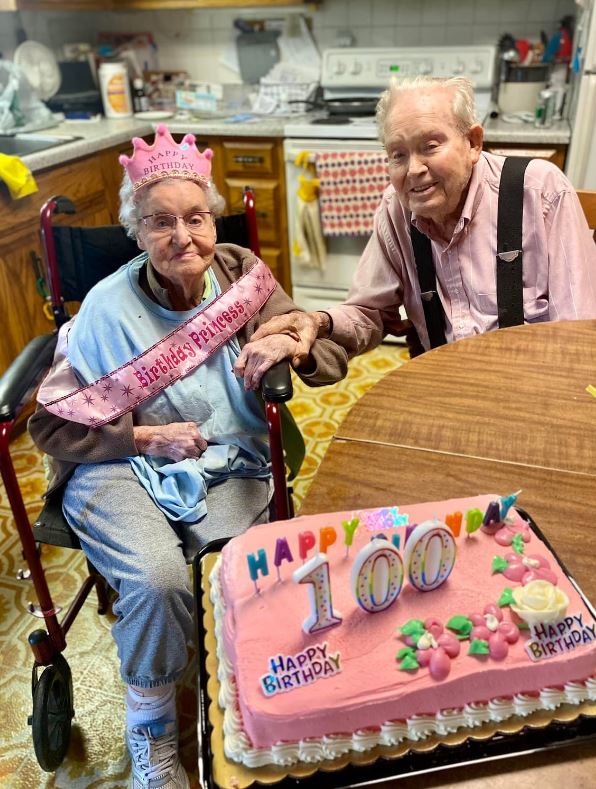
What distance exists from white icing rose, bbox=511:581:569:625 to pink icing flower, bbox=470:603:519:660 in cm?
2

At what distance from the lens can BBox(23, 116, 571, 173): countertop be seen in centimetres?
272

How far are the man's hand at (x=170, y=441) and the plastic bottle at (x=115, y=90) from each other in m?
2.73

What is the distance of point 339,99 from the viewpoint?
3.39 metres

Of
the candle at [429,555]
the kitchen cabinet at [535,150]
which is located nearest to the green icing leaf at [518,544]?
the candle at [429,555]

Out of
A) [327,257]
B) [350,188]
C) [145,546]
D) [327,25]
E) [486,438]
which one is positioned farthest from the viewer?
[327,25]

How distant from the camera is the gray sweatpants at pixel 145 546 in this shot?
1.23 meters

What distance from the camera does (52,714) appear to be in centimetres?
142

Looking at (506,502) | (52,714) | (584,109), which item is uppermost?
(584,109)

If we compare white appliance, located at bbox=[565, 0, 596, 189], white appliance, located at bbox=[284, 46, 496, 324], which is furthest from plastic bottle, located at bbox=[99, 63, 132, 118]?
white appliance, located at bbox=[565, 0, 596, 189]

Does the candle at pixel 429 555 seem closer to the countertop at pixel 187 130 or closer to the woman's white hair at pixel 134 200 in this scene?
the woman's white hair at pixel 134 200

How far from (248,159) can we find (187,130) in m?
0.33

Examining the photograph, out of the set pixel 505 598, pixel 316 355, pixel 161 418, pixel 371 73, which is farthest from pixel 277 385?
pixel 371 73

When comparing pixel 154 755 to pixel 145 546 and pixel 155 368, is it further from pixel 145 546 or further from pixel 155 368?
pixel 155 368

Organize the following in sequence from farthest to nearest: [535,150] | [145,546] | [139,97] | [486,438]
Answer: [139,97]
[535,150]
[145,546]
[486,438]
